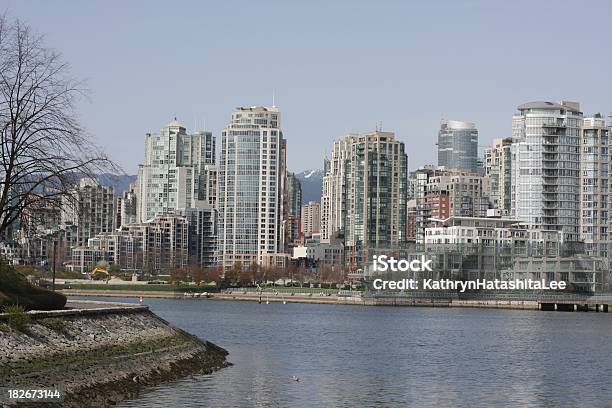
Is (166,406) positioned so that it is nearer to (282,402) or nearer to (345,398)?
(282,402)

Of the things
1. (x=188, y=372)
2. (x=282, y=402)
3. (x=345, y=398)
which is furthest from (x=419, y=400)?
(x=188, y=372)

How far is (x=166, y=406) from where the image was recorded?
164 ft

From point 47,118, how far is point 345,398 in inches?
851

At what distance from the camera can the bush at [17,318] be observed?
49.1m

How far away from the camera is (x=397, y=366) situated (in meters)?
79.1

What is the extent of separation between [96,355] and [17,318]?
5.29m

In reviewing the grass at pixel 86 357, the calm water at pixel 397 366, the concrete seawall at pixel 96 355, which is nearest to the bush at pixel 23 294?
the concrete seawall at pixel 96 355

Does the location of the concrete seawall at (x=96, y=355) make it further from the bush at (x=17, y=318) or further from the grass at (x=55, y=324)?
the bush at (x=17, y=318)

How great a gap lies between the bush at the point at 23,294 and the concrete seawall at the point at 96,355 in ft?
7.78

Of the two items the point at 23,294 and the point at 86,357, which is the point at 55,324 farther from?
the point at 23,294

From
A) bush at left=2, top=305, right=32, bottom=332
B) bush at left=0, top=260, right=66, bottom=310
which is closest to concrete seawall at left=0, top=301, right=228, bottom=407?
bush at left=2, top=305, right=32, bottom=332

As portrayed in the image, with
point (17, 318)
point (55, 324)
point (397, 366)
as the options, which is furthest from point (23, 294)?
point (397, 366)

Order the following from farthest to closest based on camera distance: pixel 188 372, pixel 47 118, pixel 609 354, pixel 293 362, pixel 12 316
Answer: pixel 609 354 < pixel 293 362 < pixel 188 372 < pixel 47 118 < pixel 12 316

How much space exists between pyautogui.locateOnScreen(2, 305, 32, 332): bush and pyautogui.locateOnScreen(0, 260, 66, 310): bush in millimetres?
3989
